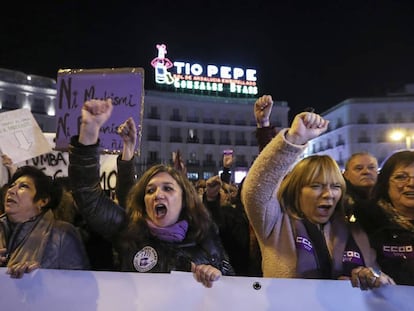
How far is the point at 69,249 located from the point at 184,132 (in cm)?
5540

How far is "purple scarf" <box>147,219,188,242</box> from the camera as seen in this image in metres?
2.54

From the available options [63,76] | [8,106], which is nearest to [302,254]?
[63,76]

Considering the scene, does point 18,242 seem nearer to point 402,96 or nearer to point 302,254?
point 302,254

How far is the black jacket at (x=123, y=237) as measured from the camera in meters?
2.36

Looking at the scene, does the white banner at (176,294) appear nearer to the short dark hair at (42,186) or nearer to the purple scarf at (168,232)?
the purple scarf at (168,232)

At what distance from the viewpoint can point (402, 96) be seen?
54.9 m

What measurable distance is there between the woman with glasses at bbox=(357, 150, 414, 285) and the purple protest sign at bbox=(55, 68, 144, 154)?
74.9 inches

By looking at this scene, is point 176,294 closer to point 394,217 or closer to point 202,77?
point 394,217

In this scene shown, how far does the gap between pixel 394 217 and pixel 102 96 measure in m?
2.40

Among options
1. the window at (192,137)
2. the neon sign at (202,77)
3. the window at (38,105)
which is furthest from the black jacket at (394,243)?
the neon sign at (202,77)

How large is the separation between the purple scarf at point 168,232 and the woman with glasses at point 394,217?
1.04 m

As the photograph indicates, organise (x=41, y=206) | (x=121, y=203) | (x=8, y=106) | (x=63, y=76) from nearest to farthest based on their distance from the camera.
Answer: (x=41, y=206), (x=121, y=203), (x=63, y=76), (x=8, y=106)

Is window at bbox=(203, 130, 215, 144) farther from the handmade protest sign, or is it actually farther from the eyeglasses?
the eyeglasses

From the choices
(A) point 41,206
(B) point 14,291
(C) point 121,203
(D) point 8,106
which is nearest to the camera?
(B) point 14,291
